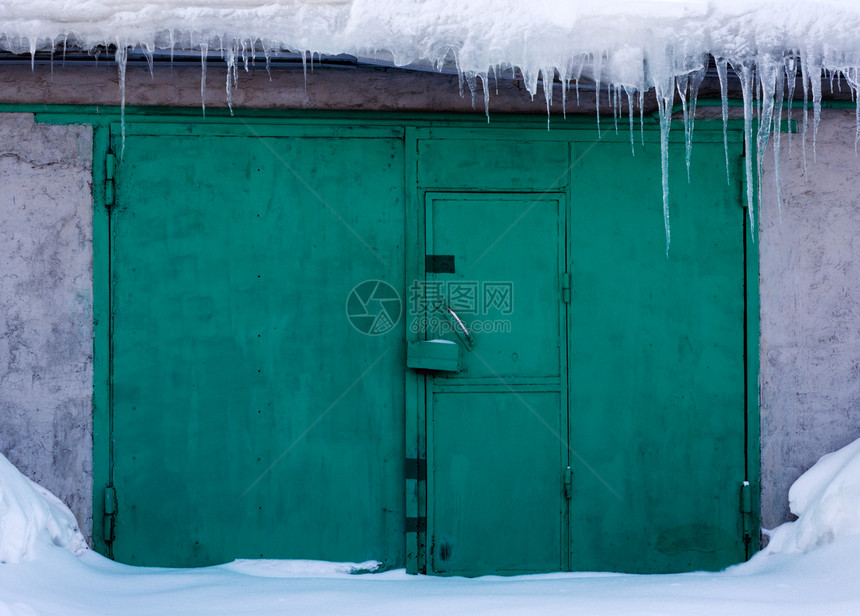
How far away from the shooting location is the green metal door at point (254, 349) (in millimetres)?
3648

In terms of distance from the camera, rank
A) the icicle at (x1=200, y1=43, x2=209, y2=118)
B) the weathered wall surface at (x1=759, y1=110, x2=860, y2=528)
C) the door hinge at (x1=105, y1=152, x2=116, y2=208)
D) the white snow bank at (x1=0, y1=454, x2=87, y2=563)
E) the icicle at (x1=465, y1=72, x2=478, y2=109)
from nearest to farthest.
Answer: the white snow bank at (x1=0, y1=454, x2=87, y2=563)
the icicle at (x1=200, y1=43, x2=209, y2=118)
the icicle at (x1=465, y1=72, x2=478, y2=109)
the door hinge at (x1=105, y1=152, x2=116, y2=208)
the weathered wall surface at (x1=759, y1=110, x2=860, y2=528)

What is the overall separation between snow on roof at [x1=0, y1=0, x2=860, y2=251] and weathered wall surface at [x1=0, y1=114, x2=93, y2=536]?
0.68 m

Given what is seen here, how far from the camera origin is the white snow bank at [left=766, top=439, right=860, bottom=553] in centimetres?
320

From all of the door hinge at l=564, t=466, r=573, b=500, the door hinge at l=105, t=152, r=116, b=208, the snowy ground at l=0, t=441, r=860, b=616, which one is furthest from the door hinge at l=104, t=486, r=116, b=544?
the door hinge at l=564, t=466, r=573, b=500

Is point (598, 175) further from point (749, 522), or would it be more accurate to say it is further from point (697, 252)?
point (749, 522)

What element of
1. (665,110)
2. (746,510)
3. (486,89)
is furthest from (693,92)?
(746,510)

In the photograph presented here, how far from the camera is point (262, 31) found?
10.1ft

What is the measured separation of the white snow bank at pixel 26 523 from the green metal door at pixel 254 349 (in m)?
0.29

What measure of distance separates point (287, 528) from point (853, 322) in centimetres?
319

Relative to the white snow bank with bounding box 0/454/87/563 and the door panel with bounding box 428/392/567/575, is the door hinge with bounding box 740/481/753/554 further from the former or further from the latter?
the white snow bank with bounding box 0/454/87/563

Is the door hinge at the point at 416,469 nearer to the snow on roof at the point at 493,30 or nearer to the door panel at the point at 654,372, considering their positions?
the door panel at the point at 654,372

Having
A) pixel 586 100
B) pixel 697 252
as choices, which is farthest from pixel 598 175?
pixel 697 252

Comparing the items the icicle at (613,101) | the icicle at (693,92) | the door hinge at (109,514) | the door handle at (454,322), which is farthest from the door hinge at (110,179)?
the icicle at (693,92)
